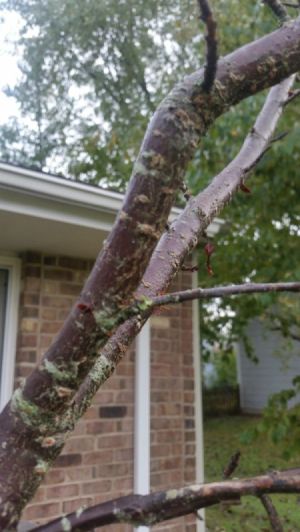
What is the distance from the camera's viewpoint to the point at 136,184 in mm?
544

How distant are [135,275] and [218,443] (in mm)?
10951

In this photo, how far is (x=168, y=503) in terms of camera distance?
50cm

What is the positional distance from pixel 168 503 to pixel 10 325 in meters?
3.05

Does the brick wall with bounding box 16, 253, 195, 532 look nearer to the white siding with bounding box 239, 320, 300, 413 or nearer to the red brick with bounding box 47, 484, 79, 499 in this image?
the red brick with bounding box 47, 484, 79, 499

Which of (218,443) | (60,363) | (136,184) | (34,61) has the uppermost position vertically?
A: (34,61)

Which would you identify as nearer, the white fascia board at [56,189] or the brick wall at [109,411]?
the white fascia board at [56,189]

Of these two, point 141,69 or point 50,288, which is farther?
point 141,69

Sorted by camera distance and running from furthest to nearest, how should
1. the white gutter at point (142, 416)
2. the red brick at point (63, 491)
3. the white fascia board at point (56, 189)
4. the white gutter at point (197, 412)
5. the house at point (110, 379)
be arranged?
the white gutter at point (197, 412) → the white gutter at point (142, 416) → the red brick at point (63, 491) → the house at point (110, 379) → the white fascia board at point (56, 189)

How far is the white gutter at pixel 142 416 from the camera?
3588 millimetres

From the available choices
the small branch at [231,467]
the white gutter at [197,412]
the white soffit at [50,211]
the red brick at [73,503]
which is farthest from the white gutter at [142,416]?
the small branch at [231,467]

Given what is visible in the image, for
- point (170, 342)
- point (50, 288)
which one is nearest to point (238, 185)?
point (50, 288)

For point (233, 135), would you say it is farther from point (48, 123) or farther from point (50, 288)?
point (48, 123)

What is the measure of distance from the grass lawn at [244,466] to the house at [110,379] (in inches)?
25.2

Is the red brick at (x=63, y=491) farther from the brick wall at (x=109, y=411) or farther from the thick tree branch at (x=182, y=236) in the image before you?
the thick tree branch at (x=182, y=236)
